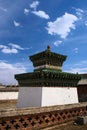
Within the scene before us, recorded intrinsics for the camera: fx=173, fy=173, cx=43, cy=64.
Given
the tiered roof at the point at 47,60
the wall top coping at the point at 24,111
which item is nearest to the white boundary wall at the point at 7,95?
the tiered roof at the point at 47,60

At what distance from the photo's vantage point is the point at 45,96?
12.3 metres

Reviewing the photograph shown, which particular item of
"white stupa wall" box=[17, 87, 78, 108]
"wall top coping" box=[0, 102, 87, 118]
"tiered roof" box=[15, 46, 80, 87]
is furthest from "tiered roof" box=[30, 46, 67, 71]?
"wall top coping" box=[0, 102, 87, 118]

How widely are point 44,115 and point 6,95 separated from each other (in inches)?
877

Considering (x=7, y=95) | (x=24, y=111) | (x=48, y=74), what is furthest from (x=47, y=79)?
(x=7, y=95)

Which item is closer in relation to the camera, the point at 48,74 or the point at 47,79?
the point at 48,74

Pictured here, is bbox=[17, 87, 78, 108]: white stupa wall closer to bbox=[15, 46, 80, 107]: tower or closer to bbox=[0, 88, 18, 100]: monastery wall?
bbox=[15, 46, 80, 107]: tower

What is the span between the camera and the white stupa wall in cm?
1225

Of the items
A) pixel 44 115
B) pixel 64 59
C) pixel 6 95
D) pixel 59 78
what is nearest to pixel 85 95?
pixel 6 95

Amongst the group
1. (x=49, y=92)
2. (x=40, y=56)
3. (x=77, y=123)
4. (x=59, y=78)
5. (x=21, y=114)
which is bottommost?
(x=77, y=123)

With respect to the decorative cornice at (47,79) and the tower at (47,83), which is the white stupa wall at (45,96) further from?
the decorative cornice at (47,79)

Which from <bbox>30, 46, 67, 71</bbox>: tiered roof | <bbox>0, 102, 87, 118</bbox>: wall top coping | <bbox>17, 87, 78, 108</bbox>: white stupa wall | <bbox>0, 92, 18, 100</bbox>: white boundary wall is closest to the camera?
<bbox>0, 102, 87, 118</bbox>: wall top coping

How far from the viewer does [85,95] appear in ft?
108

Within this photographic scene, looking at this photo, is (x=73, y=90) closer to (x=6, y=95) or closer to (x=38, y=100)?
(x=38, y=100)

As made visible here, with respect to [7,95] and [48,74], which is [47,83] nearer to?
[48,74]
